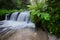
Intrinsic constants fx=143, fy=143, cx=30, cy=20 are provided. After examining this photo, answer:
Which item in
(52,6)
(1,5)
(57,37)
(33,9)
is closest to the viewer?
(57,37)

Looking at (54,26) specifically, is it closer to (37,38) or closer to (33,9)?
(37,38)

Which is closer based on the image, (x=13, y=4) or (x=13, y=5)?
(x=13, y=5)

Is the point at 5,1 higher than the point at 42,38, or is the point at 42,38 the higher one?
the point at 5,1

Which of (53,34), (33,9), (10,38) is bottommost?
(10,38)

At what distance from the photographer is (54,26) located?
15.1ft

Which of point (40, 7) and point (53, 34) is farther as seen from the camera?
point (40, 7)

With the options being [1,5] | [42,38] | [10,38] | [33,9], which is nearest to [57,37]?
[42,38]

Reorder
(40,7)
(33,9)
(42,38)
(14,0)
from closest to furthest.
Answer: (42,38), (40,7), (33,9), (14,0)

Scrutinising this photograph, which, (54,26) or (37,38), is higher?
(54,26)

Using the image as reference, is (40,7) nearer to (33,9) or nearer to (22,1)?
(33,9)

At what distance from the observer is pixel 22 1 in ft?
47.6

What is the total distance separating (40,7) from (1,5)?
7752 mm

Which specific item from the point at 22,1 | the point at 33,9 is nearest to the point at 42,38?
the point at 33,9

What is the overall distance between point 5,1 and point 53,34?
9.69 m
